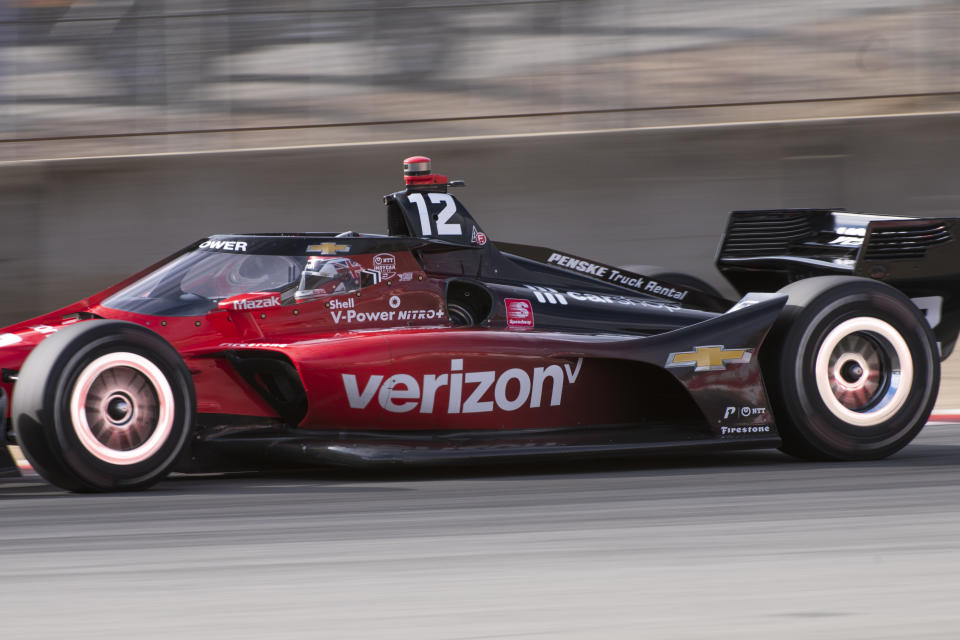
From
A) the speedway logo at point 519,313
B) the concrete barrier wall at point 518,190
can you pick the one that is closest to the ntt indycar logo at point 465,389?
the speedway logo at point 519,313

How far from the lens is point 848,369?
229 inches

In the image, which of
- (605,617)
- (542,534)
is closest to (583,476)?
(542,534)

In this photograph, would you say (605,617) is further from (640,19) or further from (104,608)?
(640,19)

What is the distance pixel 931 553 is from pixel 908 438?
1856mm

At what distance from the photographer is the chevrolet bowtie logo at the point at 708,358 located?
5547 millimetres

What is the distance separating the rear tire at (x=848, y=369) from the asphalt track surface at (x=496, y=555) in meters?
0.20

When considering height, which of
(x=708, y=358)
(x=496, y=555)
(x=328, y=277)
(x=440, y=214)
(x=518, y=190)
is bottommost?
(x=496, y=555)

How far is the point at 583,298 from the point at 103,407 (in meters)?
2.43

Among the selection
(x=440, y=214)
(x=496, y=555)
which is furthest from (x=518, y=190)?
(x=496, y=555)

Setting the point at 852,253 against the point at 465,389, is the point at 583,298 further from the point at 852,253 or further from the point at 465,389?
the point at 852,253

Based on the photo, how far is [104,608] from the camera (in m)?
3.45

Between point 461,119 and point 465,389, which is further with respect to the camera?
point 461,119

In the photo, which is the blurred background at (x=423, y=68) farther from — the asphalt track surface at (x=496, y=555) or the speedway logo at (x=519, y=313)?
the asphalt track surface at (x=496, y=555)

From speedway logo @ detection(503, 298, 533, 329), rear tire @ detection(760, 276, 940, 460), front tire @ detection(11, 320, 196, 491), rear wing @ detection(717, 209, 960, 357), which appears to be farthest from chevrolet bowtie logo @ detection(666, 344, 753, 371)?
front tire @ detection(11, 320, 196, 491)
